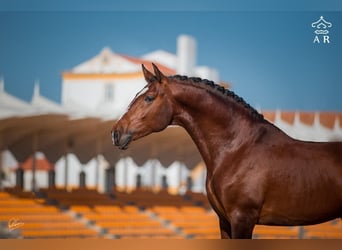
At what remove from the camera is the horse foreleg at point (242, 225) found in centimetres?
280

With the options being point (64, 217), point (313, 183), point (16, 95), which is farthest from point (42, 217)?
point (313, 183)

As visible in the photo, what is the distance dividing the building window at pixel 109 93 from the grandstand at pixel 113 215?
2.24 ft

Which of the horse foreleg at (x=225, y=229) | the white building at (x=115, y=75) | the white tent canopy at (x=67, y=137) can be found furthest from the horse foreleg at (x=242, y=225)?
the white building at (x=115, y=75)

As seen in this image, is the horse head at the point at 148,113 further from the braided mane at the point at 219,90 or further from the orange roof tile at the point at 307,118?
the orange roof tile at the point at 307,118

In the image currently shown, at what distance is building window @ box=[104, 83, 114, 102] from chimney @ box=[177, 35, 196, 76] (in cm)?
47

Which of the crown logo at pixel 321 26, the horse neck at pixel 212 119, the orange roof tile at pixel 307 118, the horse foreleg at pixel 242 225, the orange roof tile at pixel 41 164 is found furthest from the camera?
the orange roof tile at pixel 41 164

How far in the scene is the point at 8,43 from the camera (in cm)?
360

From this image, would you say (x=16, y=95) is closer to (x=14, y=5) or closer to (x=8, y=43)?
(x=8, y=43)

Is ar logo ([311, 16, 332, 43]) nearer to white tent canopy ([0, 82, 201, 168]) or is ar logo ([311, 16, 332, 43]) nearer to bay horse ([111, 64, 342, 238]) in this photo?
bay horse ([111, 64, 342, 238])

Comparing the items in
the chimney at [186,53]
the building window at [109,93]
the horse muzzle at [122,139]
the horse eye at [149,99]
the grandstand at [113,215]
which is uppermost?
the chimney at [186,53]

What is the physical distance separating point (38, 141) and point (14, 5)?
97cm

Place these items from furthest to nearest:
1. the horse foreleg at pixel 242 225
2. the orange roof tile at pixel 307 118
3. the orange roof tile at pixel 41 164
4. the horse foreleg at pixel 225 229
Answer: the orange roof tile at pixel 41 164 → the orange roof tile at pixel 307 118 → the horse foreleg at pixel 225 229 → the horse foreleg at pixel 242 225

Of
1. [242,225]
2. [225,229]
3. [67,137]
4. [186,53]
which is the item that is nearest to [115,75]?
[186,53]

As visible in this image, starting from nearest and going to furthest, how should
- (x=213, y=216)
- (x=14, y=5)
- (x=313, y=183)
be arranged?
1. (x=313, y=183)
2. (x=14, y=5)
3. (x=213, y=216)
